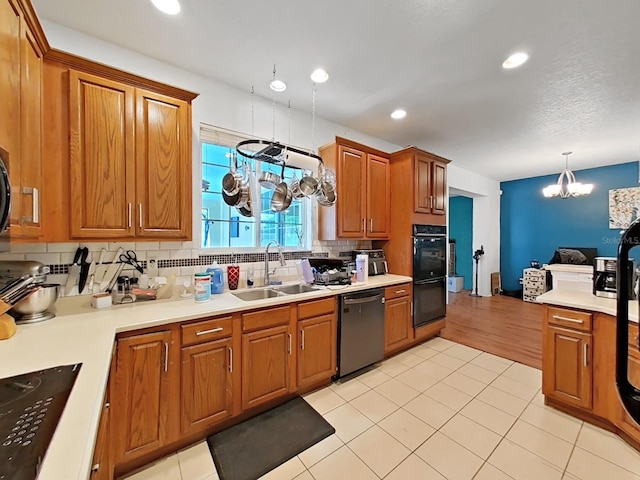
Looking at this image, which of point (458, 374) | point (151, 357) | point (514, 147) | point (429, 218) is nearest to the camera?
point (151, 357)

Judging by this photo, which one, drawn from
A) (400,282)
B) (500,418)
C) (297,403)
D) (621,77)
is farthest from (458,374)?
(621,77)

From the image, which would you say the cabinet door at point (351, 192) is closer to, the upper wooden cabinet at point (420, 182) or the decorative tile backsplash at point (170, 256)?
the decorative tile backsplash at point (170, 256)

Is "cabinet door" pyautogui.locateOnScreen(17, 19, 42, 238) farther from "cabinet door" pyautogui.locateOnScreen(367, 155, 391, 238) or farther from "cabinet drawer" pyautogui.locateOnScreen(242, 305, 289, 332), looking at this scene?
"cabinet door" pyautogui.locateOnScreen(367, 155, 391, 238)

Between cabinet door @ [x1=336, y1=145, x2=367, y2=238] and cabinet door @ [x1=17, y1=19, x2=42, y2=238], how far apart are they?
92.1 inches

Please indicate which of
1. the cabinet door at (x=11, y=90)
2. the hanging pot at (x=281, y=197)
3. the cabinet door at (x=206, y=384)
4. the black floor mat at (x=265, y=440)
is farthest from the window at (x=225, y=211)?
the black floor mat at (x=265, y=440)

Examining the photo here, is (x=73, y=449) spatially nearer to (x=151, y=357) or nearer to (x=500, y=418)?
(x=151, y=357)

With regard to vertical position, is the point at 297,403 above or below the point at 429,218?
below

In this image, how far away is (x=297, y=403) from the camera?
2.22 metres

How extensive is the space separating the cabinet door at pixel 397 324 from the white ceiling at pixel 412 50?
2225 mm

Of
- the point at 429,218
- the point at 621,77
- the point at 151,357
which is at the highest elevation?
the point at 621,77

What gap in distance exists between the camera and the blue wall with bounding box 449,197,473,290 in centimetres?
681

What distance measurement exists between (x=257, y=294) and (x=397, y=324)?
5.40ft

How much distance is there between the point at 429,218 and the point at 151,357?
10.7 feet

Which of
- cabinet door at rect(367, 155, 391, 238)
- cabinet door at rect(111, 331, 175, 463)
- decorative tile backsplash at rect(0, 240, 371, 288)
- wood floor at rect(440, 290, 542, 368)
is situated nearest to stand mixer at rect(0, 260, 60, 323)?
decorative tile backsplash at rect(0, 240, 371, 288)
